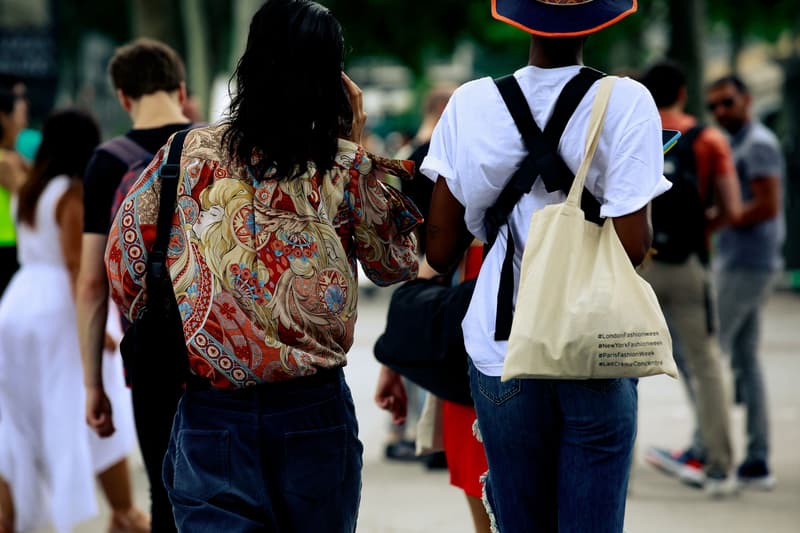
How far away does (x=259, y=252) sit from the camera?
283 centimetres

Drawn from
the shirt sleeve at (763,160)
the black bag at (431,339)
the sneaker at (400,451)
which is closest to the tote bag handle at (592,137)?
the black bag at (431,339)

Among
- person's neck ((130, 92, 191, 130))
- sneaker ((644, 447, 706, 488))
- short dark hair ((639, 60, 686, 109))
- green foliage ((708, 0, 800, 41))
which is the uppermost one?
green foliage ((708, 0, 800, 41))

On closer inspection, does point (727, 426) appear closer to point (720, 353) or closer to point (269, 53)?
point (720, 353)

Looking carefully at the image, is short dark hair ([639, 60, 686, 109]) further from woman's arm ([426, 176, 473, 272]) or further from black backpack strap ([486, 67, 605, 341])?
black backpack strap ([486, 67, 605, 341])

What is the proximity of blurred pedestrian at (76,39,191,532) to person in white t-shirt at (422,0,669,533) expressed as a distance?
114cm

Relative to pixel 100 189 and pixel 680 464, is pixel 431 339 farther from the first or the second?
pixel 680 464

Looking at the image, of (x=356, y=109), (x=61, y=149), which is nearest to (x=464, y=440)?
(x=356, y=109)

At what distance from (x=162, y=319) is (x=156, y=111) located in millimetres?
1472

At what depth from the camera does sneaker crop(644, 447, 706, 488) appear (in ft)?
21.6

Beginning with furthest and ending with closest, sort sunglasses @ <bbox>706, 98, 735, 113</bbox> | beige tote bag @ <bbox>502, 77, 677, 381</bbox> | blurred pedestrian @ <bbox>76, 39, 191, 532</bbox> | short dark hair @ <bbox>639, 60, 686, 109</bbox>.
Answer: sunglasses @ <bbox>706, 98, 735, 113</bbox> < short dark hair @ <bbox>639, 60, 686, 109</bbox> < blurred pedestrian @ <bbox>76, 39, 191, 532</bbox> < beige tote bag @ <bbox>502, 77, 677, 381</bbox>

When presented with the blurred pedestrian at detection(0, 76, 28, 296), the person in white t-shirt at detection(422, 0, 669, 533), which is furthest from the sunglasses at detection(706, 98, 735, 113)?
the person in white t-shirt at detection(422, 0, 669, 533)

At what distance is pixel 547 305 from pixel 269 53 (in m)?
0.83

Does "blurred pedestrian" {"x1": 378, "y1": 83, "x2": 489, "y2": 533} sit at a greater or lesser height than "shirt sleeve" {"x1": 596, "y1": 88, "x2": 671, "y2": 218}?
lesser

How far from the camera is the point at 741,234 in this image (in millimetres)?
6875
